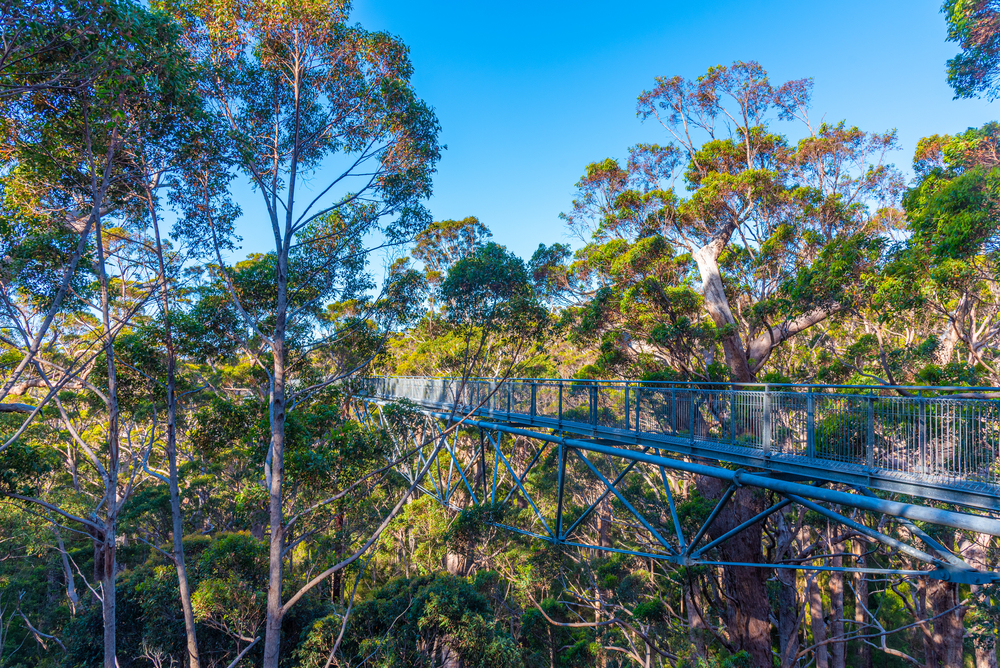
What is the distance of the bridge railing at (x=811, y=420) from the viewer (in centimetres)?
435

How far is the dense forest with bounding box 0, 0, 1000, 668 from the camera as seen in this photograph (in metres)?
6.37

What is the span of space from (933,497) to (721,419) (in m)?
2.29

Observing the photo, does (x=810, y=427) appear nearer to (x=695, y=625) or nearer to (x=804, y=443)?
(x=804, y=443)

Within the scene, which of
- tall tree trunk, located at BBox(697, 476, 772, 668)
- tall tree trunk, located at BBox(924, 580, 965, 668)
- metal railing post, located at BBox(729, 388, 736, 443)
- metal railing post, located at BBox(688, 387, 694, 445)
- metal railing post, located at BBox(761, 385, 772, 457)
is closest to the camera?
metal railing post, located at BBox(761, 385, 772, 457)

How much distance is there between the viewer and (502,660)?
401 inches

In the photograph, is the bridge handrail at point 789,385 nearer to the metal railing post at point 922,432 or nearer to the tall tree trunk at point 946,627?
the metal railing post at point 922,432

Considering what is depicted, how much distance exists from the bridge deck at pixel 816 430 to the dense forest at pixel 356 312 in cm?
54

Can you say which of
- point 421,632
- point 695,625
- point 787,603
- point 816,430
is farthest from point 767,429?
point 421,632

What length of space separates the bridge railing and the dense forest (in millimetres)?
500

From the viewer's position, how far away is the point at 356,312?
11.0 metres

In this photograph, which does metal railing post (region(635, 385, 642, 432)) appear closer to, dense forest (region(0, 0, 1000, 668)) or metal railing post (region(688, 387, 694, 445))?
metal railing post (region(688, 387, 694, 445))

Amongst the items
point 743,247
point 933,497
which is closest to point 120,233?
point 933,497

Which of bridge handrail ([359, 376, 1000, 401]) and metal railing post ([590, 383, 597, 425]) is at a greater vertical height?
bridge handrail ([359, 376, 1000, 401])

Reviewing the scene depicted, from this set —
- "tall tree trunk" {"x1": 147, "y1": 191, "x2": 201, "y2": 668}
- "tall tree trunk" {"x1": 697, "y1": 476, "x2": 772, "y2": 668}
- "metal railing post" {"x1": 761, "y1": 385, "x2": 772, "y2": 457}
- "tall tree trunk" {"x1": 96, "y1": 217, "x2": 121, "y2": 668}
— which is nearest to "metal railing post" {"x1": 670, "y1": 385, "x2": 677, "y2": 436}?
"metal railing post" {"x1": 761, "y1": 385, "x2": 772, "y2": 457}
